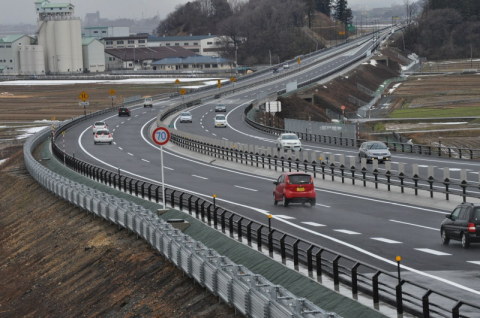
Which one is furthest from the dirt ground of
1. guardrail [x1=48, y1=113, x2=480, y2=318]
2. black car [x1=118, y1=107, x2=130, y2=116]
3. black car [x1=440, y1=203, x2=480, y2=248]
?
black car [x1=118, y1=107, x2=130, y2=116]

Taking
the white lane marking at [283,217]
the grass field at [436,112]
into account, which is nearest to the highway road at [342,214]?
the white lane marking at [283,217]

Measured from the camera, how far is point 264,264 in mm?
25703

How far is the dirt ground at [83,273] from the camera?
1089 inches

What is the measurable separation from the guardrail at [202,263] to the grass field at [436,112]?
72.3 metres

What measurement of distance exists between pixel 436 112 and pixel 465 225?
94213 millimetres

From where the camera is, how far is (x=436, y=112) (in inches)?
4786

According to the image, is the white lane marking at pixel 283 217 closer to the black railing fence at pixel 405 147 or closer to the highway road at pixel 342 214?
the highway road at pixel 342 214

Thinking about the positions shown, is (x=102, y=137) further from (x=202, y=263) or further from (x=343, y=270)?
(x=343, y=270)

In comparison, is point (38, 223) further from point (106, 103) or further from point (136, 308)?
point (106, 103)

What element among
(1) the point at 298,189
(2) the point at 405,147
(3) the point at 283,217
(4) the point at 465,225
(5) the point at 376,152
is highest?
(4) the point at 465,225

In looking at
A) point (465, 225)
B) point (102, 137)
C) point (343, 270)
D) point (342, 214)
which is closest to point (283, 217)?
point (342, 214)

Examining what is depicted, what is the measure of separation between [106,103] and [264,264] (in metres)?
142

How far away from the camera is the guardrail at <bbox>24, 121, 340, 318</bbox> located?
20094 mm

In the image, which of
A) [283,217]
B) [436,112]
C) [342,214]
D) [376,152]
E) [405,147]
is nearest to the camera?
[283,217]
